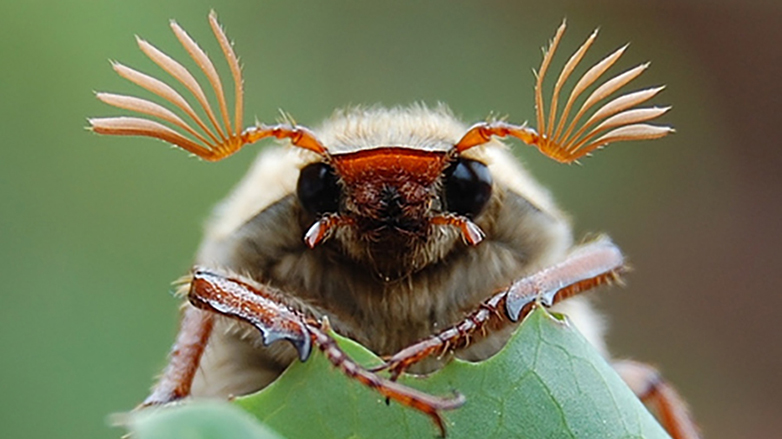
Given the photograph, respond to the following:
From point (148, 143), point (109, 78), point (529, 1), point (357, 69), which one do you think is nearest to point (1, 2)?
point (109, 78)

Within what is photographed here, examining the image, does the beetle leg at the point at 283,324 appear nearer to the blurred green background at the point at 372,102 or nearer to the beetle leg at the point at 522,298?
the beetle leg at the point at 522,298

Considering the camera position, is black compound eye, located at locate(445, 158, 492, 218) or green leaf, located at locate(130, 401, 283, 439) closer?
green leaf, located at locate(130, 401, 283, 439)

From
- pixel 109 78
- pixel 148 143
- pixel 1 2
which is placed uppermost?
pixel 1 2

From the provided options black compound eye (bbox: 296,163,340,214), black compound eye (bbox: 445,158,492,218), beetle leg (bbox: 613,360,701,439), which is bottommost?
beetle leg (bbox: 613,360,701,439)

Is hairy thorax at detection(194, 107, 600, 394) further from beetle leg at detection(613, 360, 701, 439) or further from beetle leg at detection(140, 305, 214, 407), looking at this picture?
beetle leg at detection(613, 360, 701, 439)

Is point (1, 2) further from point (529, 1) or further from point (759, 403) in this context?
point (759, 403)

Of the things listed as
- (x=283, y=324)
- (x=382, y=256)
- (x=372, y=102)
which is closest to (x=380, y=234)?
(x=382, y=256)

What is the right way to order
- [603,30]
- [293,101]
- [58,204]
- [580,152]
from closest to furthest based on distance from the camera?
[580,152] → [58,204] → [293,101] → [603,30]

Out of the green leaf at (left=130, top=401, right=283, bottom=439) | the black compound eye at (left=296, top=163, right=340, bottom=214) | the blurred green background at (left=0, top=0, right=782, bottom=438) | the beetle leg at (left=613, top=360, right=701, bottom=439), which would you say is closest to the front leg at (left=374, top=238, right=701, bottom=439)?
the black compound eye at (left=296, top=163, right=340, bottom=214)
